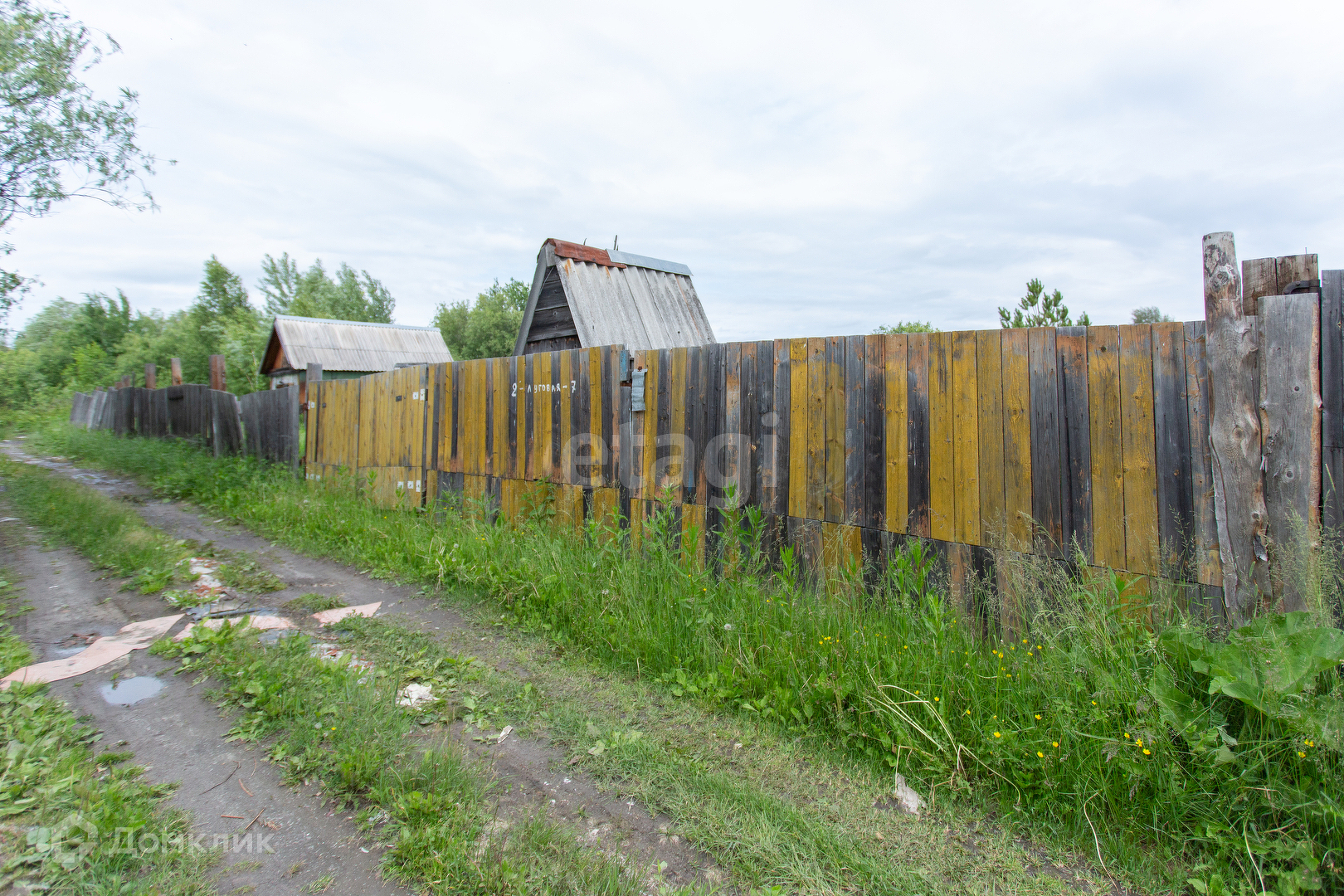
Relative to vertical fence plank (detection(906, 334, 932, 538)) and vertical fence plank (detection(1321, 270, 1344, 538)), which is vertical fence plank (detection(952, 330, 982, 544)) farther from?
vertical fence plank (detection(1321, 270, 1344, 538))

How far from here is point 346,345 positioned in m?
24.4

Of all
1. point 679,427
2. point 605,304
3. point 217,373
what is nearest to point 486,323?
point 217,373

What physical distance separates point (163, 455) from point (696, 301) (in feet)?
33.0

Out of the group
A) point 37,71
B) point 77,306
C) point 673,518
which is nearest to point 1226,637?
point 673,518

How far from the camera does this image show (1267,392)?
2.68 metres

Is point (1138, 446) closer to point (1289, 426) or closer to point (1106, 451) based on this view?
point (1106, 451)

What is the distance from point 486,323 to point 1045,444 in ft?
123

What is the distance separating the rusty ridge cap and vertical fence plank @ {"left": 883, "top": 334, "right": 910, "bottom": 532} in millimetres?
6847

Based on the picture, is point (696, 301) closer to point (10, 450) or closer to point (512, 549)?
point (512, 549)

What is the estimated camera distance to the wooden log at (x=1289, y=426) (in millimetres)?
2584

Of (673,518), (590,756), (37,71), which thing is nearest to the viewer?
(590,756)

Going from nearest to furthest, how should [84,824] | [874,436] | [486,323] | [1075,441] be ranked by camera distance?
[84,824] < [1075,441] < [874,436] < [486,323]

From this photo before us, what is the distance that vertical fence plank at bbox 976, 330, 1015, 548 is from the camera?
3.41 m

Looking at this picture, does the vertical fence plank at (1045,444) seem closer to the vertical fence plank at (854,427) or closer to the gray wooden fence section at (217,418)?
the vertical fence plank at (854,427)
